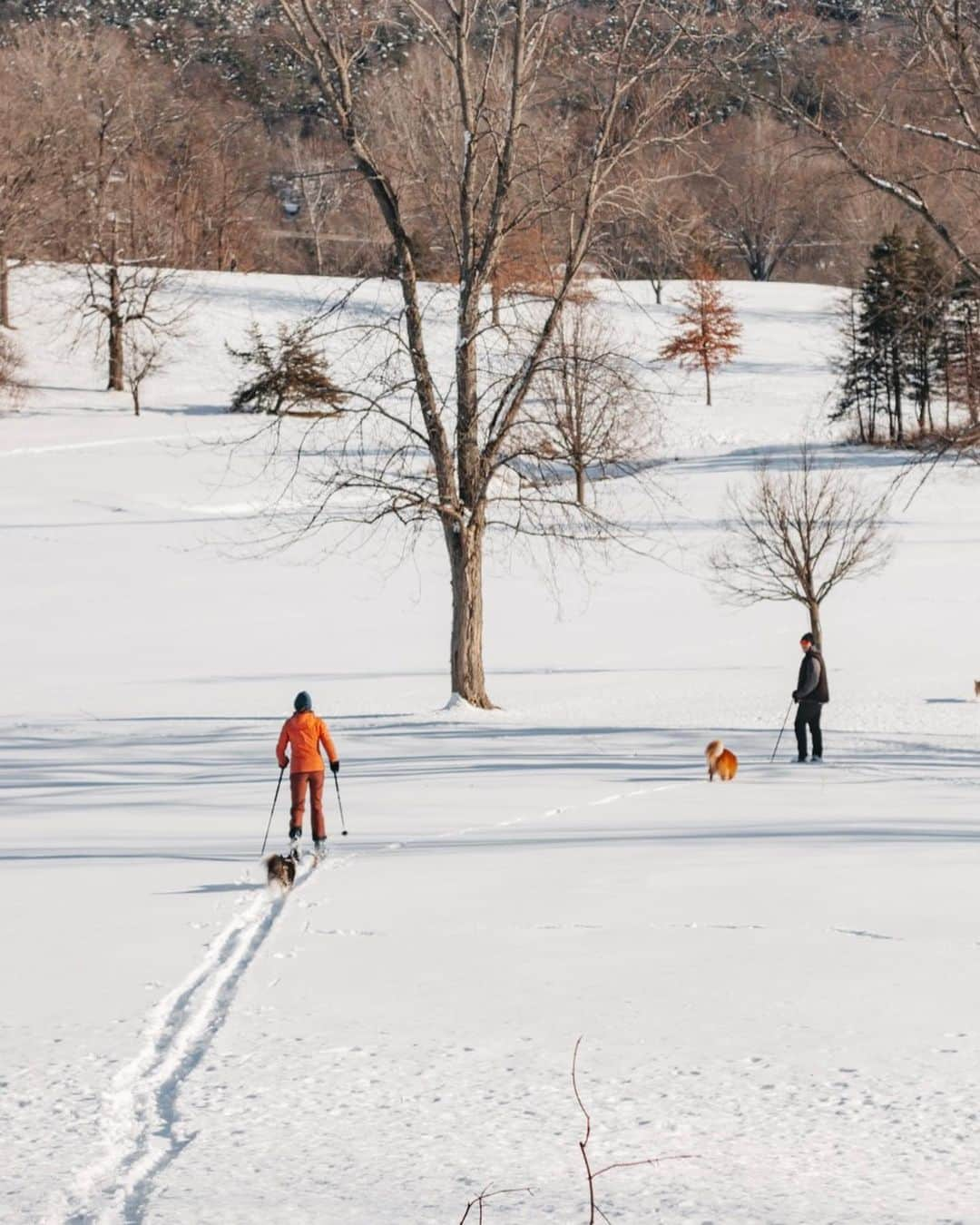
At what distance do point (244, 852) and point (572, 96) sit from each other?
1230cm

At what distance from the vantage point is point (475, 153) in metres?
19.2

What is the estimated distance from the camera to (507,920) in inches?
336

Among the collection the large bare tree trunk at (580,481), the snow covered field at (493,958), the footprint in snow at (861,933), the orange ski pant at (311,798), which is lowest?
the snow covered field at (493,958)

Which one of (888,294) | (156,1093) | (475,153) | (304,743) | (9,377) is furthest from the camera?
(888,294)

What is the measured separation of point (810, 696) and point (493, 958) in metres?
9.85

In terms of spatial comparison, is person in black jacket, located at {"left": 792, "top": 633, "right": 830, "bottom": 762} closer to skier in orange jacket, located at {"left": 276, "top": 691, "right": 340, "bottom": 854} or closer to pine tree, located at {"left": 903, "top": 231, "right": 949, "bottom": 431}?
skier in orange jacket, located at {"left": 276, "top": 691, "right": 340, "bottom": 854}

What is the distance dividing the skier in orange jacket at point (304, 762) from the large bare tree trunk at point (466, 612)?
28.2 feet

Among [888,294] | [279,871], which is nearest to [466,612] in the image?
[279,871]

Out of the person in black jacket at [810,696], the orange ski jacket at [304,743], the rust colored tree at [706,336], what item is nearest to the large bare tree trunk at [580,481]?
the person in black jacket at [810,696]

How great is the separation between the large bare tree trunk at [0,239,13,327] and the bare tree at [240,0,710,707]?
41.4m

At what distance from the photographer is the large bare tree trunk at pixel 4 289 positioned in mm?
59322

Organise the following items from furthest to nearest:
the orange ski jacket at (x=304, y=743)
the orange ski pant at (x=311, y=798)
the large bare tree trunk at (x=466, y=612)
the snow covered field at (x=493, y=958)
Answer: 1. the large bare tree trunk at (x=466, y=612)
2. the orange ski jacket at (x=304, y=743)
3. the orange ski pant at (x=311, y=798)
4. the snow covered field at (x=493, y=958)

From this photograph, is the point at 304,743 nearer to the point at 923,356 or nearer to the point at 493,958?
the point at 493,958

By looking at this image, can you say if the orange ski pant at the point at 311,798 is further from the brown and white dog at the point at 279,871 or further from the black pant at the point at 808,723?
the black pant at the point at 808,723
